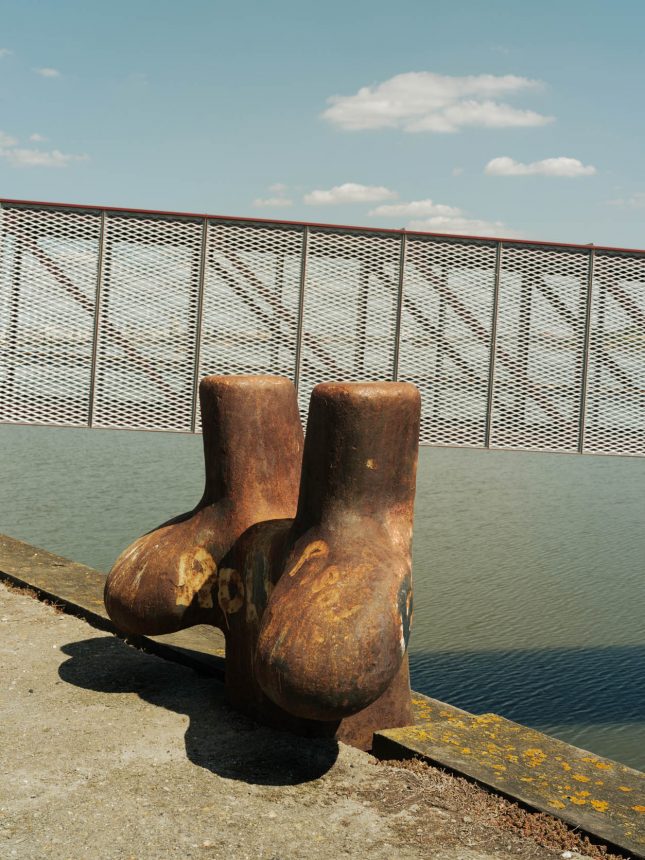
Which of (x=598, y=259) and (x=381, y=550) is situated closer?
(x=381, y=550)

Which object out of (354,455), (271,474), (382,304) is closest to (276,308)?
(382,304)

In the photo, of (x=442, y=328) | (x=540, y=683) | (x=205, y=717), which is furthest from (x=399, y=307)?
(x=205, y=717)

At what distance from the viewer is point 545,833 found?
335 centimetres

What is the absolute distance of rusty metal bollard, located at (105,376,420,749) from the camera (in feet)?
12.0

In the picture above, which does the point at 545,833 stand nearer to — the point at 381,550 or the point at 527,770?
the point at 527,770

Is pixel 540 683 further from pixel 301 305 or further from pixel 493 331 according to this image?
pixel 301 305

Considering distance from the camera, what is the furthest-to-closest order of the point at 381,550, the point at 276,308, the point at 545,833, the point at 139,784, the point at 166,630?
1. the point at 276,308
2. the point at 166,630
3. the point at 381,550
4. the point at 139,784
5. the point at 545,833

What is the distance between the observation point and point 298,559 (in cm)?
400

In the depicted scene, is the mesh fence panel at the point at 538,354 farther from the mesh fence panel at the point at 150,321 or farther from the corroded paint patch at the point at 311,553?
the corroded paint patch at the point at 311,553

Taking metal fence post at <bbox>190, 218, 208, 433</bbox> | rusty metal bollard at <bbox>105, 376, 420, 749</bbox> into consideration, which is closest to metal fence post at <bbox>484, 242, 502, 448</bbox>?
metal fence post at <bbox>190, 218, 208, 433</bbox>

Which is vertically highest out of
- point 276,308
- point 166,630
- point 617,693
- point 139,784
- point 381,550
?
point 276,308

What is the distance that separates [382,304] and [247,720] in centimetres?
529

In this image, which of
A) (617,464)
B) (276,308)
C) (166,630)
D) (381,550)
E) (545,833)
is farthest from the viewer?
(617,464)

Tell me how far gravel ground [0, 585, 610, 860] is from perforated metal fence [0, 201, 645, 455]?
184 inches
